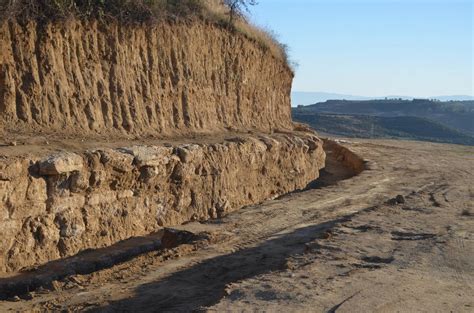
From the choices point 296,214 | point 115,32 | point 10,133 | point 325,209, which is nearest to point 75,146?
point 10,133

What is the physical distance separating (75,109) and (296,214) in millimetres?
5379

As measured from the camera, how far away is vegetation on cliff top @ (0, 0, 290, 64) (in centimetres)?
1260

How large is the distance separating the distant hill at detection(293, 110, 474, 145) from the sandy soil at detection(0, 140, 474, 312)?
4219cm

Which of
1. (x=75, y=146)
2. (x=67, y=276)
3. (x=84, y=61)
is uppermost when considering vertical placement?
(x=84, y=61)

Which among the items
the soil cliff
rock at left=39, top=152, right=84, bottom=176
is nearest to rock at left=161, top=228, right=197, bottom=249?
the soil cliff

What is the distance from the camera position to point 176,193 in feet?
46.4

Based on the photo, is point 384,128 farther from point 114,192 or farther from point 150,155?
point 114,192

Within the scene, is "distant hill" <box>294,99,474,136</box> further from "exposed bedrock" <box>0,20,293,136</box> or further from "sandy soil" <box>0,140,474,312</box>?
"sandy soil" <box>0,140,474,312</box>

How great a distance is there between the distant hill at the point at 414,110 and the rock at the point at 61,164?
233 ft

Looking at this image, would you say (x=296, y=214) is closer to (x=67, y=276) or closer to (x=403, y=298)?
(x=67, y=276)

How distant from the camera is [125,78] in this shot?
48.3ft

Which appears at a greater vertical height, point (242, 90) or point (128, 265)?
point (242, 90)

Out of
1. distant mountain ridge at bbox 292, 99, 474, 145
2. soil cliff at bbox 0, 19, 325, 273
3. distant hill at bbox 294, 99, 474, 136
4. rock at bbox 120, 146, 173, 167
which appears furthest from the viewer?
distant hill at bbox 294, 99, 474, 136

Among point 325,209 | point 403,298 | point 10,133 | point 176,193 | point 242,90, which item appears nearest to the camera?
point 403,298
